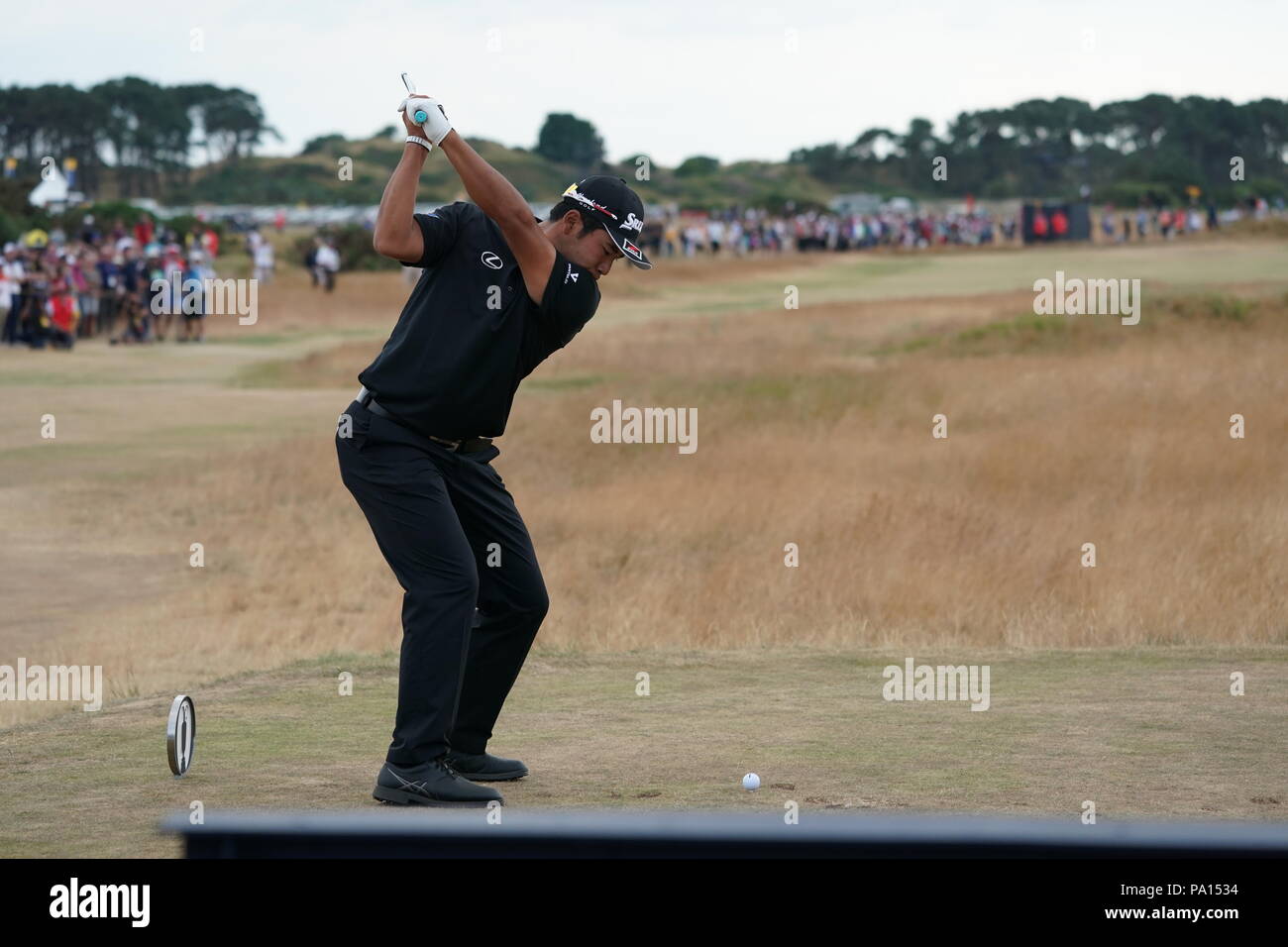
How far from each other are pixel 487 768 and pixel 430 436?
1343mm

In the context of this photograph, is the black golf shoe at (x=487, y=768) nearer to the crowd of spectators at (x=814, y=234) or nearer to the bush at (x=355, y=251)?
the bush at (x=355, y=251)

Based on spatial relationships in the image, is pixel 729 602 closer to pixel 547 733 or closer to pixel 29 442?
pixel 547 733

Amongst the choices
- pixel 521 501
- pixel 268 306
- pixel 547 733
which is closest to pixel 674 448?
→ pixel 521 501

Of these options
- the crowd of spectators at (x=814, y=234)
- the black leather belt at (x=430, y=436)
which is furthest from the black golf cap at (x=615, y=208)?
the crowd of spectators at (x=814, y=234)

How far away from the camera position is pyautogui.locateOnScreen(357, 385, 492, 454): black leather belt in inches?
250

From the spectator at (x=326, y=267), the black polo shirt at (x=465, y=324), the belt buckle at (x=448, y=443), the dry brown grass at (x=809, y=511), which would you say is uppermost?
the spectator at (x=326, y=267)

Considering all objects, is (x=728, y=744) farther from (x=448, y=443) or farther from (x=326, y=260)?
(x=326, y=260)

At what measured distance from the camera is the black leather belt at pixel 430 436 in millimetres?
6340

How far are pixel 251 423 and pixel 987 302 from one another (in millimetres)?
21486

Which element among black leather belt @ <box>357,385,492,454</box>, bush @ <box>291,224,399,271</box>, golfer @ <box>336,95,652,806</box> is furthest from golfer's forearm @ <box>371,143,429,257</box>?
bush @ <box>291,224,399,271</box>

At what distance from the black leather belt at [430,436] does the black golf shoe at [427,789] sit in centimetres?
113

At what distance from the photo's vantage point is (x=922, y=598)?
13742mm
